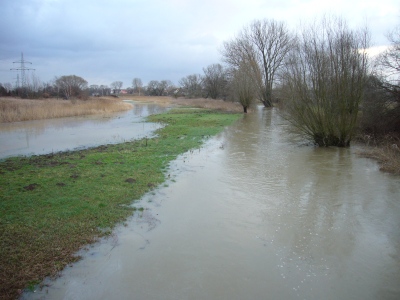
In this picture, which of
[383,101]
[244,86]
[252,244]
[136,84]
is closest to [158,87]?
[136,84]

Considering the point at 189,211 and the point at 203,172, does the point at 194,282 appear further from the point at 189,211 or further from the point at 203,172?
the point at 203,172

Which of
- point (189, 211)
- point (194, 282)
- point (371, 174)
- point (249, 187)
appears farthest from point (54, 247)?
point (371, 174)

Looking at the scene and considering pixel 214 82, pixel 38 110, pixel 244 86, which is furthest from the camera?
pixel 214 82

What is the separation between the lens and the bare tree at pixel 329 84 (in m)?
11.8

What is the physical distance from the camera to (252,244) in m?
4.85

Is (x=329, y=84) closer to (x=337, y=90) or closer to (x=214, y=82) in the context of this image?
(x=337, y=90)

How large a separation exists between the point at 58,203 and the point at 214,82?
65.5 m

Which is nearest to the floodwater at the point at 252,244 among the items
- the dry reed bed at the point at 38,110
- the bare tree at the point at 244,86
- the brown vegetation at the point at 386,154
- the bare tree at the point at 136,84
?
the brown vegetation at the point at 386,154

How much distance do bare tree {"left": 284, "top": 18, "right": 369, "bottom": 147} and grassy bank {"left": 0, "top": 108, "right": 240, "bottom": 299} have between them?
6869 millimetres

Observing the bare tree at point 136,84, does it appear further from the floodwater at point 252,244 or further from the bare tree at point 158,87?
the floodwater at point 252,244

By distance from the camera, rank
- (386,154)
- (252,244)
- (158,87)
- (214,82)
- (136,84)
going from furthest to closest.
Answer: (136,84), (158,87), (214,82), (386,154), (252,244)

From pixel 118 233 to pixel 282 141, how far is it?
39.8ft

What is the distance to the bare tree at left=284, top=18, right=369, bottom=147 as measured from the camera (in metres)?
11.8

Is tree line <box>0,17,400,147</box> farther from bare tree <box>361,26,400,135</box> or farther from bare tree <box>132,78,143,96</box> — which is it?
bare tree <box>132,78,143,96</box>
